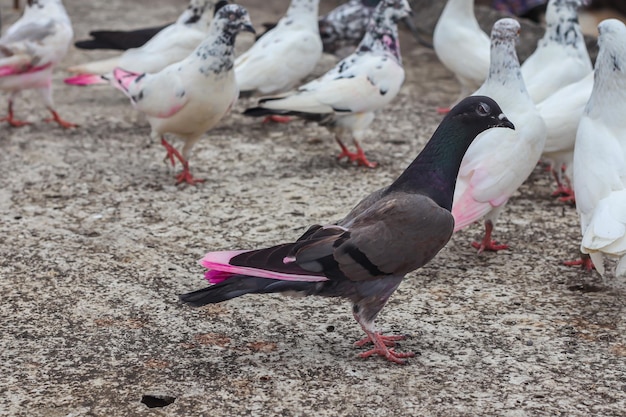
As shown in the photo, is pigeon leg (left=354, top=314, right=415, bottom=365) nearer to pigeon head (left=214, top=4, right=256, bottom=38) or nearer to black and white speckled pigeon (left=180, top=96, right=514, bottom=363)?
black and white speckled pigeon (left=180, top=96, right=514, bottom=363)

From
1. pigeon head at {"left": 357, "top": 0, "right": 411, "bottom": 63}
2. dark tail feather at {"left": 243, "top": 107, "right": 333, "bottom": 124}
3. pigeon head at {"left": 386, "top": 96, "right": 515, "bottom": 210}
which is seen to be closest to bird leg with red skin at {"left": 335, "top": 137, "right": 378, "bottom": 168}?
dark tail feather at {"left": 243, "top": 107, "right": 333, "bottom": 124}

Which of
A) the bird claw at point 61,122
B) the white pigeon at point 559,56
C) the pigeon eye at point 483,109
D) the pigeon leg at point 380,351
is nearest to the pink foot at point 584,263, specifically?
the pigeon eye at point 483,109

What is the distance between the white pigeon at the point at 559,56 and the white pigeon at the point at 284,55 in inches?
58.5

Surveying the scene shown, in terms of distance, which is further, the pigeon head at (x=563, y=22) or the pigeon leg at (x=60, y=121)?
the pigeon leg at (x=60, y=121)

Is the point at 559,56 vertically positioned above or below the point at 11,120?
above

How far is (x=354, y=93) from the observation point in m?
5.29

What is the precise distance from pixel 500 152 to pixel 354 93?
135 cm

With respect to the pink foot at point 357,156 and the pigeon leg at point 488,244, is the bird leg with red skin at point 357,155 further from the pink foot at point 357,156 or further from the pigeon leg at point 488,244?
the pigeon leg at point 488,244

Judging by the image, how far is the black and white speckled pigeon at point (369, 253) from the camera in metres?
3.03

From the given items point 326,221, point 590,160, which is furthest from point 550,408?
point 326,221

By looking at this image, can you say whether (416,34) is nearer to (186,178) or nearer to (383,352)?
(186,178)

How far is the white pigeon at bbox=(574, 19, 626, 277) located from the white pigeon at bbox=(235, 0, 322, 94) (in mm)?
2350

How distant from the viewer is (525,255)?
4230 mm

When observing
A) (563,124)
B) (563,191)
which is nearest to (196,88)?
(563,124)
